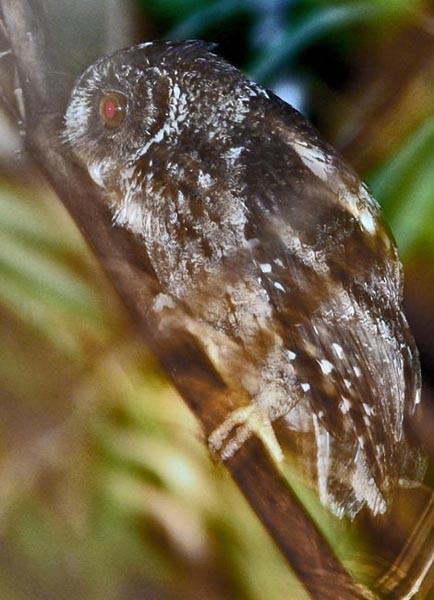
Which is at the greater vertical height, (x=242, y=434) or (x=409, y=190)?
(x=409, y=190)

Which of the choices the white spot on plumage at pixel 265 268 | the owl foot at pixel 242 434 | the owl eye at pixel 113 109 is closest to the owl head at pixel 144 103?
the owl eye at pixel 113 109

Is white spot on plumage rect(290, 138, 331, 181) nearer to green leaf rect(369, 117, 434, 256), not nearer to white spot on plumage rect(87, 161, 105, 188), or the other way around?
green leaf rect(369, 117, 434, 256)

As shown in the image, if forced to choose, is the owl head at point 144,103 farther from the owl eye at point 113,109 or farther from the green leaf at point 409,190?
the green leaf at point 409,190

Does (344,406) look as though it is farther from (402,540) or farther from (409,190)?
(409,190)

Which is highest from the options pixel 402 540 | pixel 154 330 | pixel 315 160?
pixel 315 160

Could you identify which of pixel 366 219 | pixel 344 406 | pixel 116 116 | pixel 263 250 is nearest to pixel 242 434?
pixel 344 406

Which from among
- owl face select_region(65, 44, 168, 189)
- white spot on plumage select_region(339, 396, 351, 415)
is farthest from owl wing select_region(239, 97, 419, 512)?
owl face select_region(65, 44, 168, 189)
